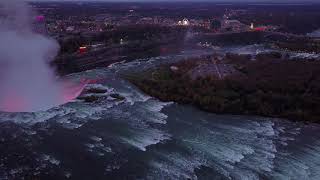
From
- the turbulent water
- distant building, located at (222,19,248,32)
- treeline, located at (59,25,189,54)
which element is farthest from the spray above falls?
distant building, located at (222,19,248,32)

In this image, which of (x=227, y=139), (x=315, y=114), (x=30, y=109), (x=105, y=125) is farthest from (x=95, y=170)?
(x=315, y=114)

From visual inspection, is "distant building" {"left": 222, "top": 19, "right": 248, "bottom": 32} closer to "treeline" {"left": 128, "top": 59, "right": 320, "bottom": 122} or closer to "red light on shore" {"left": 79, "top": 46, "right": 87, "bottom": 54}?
"red light on shore" {"left": 79, "top": 46, "right": 87, "bottom": 54}

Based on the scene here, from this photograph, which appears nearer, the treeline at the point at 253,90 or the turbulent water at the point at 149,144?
the turbulent water at the point at 149,144

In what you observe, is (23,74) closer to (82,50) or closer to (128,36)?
(82,50)

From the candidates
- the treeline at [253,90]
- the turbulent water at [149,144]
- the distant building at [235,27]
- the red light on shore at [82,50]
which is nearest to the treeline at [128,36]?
the red light on shore at [82,50]

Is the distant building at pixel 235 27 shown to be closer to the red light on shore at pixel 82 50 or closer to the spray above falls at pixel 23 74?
the red light on shore at pixel 82 50

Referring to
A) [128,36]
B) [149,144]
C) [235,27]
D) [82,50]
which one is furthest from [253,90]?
[235,27]

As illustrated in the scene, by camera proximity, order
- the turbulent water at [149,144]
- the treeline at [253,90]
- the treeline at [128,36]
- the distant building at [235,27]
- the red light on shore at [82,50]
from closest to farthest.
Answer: the turbulent water at [149,144] → the treeline at [253,90] → the red light on shore at [82,50] → the treeline at [128,36] → the distant building at [235,27]
